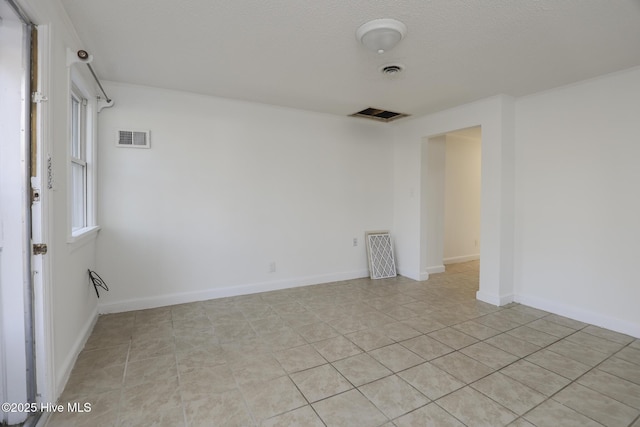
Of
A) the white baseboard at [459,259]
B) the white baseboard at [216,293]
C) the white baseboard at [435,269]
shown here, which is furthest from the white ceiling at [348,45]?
the white baseboard at [459,259]

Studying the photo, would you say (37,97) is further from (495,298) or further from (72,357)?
(495,298)

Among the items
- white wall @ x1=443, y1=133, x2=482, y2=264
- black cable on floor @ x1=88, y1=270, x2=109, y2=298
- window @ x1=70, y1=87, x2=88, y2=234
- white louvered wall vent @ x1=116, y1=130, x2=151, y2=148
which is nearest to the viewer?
window @ x1=70, y1=87, x2=88, y2=234

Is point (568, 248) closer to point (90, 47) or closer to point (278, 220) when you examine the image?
point (278, 220)

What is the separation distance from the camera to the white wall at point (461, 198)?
554 cm

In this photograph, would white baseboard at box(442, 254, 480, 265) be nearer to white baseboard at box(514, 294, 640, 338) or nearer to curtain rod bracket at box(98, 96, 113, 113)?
white baseboard at box(514, 294, 640, 338)

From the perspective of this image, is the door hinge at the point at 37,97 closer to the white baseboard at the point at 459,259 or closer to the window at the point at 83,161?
the window at the point at 83,161

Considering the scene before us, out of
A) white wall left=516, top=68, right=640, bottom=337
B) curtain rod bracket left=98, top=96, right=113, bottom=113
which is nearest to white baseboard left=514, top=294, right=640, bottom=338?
white wall left=516, top=68, right=640, bottom=337

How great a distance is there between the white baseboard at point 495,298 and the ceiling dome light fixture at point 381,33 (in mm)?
2886

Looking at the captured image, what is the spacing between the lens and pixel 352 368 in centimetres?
218

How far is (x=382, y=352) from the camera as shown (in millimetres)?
2412

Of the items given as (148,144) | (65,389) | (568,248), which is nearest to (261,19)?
(148,144)

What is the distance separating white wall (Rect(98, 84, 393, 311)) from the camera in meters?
3.17

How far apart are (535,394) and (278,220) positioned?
2952 mm

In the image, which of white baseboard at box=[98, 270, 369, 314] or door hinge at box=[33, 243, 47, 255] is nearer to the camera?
door hinge at box=[33, 243, 47, 255]
